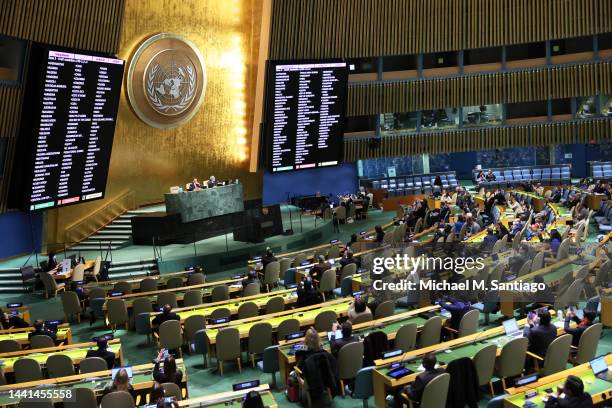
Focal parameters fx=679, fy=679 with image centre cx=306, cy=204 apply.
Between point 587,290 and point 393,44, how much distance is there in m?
16.3

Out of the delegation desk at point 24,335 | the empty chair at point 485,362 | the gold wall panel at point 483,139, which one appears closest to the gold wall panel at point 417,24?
the gold wall panel at point 483,139

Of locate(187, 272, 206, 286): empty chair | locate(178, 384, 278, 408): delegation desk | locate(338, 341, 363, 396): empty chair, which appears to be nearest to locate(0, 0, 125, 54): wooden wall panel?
locate(187, 272, 206, 286): empty chair

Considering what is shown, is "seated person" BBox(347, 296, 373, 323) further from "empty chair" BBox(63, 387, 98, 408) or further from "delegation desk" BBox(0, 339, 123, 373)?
"empty chair" BBox(63, 387, 98, 408)

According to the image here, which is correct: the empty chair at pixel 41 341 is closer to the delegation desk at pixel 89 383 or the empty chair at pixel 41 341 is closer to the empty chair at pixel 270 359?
the delegation desk at pixel 89 383

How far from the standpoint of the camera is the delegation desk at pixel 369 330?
8.90 m

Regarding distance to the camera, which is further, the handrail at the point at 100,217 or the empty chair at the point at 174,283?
the handrail at the point at 100,217

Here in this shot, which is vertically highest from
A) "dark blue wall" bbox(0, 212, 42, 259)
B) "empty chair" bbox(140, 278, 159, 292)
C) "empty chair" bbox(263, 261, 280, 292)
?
"dark blue wall" bbox(0, 212, 42, 259)

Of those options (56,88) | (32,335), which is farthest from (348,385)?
(56,88)

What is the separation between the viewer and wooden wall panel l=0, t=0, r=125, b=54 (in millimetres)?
16031

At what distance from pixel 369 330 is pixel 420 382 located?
233 centimetres

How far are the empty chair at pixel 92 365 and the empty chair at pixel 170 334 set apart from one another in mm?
1781

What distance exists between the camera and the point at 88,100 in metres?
16.9

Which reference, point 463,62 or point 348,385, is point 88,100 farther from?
point 463,62

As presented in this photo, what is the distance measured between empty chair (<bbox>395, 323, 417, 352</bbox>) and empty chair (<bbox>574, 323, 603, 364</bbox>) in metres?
2.07
